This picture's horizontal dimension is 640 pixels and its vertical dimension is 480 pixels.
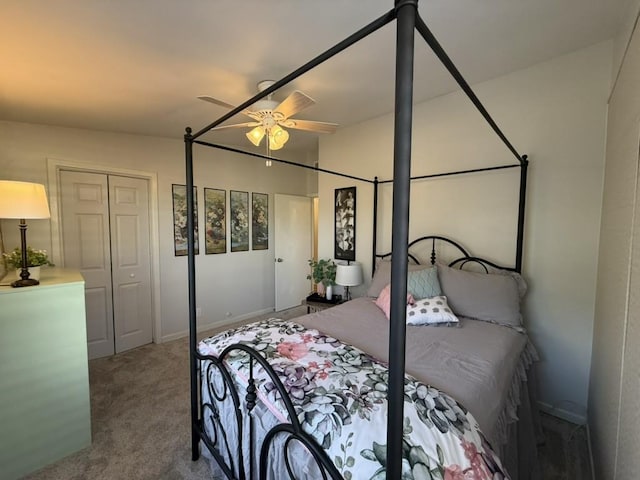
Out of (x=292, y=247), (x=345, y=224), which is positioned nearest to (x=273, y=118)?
(x=345, y=224)

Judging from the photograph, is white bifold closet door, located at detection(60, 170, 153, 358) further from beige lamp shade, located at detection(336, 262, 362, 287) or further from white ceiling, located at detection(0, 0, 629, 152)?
beige lamp shade, located at detection(336, 262, 362, 287)

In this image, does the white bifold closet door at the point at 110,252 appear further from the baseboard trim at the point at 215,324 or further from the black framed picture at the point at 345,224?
the black framed picture at the point at 345,224

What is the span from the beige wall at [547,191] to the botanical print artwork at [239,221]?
105 inches

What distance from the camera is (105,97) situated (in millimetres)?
2324

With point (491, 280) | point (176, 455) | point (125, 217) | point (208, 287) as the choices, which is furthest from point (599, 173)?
point (125, 217)

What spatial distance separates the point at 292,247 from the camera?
4.75 meters

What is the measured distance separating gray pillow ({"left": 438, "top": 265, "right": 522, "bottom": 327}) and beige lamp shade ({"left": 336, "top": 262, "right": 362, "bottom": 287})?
3.30ft

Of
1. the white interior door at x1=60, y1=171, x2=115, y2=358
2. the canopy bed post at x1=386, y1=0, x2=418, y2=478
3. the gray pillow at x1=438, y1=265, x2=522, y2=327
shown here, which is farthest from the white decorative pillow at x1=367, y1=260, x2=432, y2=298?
the white interior door at x1=60, y1=171, x2=115, y2=358

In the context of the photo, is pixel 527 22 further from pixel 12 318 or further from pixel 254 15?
pixel 12 318

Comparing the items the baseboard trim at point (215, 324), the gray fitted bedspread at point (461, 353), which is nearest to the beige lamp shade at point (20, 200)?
the gray fitted bedspread at point (461, 353)

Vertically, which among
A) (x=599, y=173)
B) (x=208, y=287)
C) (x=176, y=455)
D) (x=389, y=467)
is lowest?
(x=176, y=455)

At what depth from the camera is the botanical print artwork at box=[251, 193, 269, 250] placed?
4320mm

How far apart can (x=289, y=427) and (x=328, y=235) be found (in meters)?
2.72

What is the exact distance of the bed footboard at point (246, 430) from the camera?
101 cm
